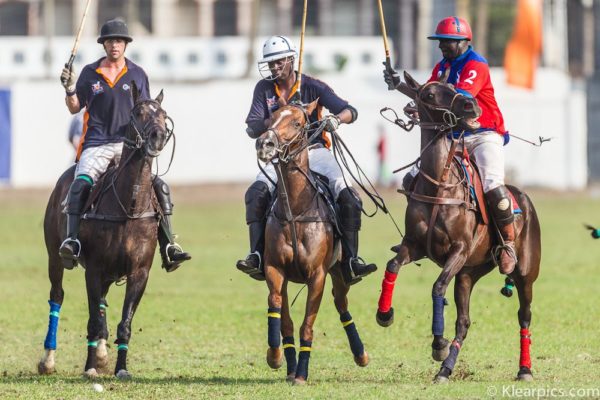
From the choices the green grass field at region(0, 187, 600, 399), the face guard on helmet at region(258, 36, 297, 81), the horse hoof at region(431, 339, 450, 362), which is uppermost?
the face guard on helmet at region(258, 36, 297, 81)

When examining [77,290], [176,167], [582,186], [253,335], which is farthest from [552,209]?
[253,335]

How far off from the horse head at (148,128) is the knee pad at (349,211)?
5.13 feet

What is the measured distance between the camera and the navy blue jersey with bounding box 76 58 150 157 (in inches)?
509

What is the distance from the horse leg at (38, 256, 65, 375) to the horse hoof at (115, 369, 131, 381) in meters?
1.12

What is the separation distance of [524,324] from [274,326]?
2.32m

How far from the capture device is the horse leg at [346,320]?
12461mm

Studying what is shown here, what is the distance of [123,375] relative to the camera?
12164mm

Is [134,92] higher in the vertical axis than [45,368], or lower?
higher

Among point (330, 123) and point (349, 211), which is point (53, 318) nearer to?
point (349, 211)

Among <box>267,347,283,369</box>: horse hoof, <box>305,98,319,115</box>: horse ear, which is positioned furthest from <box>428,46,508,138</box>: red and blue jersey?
<box>267,347,283,369</box>: horse hoof

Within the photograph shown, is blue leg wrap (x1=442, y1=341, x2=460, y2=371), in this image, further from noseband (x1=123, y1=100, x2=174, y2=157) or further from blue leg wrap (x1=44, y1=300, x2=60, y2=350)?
blue leg wrap (x1=44, y1=300, x2=60, y2=350)

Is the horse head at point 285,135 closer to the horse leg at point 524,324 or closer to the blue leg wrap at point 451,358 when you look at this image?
the blue leg wrap at point 451,358

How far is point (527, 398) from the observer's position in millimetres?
10586

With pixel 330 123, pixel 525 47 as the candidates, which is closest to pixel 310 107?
pixel 330 123
